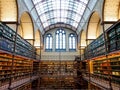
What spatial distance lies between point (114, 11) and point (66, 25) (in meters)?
14.0

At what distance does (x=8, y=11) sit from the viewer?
389 inches

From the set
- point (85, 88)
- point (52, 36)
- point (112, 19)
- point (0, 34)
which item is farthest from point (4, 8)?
point (52, 36)

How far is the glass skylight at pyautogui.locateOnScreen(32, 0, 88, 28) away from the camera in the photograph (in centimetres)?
1725

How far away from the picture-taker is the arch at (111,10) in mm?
9442

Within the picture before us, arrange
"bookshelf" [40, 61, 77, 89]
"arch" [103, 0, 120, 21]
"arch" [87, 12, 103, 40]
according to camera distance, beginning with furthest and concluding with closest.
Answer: "bookshelf" [40, 61, 77, 89] → "arch" [87, 12, 103, 40] → "arch" [103, 0, 120, 21]

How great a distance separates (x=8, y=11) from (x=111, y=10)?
21.0 feet

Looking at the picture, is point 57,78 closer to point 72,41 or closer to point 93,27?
point 72,41

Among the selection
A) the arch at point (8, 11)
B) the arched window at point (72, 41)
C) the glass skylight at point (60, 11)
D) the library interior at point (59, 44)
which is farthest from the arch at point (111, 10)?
the arched window at point (72, 41)

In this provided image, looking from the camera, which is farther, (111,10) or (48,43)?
(48,43)

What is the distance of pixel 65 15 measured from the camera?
21.7 meters

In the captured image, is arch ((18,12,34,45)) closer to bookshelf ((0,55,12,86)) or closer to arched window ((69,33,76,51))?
bookshelf ((0,55,12,86))

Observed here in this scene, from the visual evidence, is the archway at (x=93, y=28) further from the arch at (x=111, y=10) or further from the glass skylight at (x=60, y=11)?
the arch at (x=111, y=10)

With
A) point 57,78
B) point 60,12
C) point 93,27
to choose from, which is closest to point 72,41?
point 60,12

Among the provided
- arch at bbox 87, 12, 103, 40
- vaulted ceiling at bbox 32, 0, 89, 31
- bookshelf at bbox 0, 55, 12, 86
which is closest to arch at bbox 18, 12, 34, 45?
vaulted ceiling at bbox 32, 0, 89, 31
